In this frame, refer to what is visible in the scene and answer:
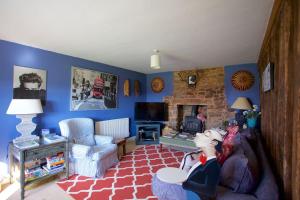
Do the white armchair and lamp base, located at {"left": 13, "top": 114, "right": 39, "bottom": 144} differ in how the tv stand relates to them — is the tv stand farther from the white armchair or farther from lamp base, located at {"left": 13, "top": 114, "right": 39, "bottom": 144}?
lamp base, located at {"left": 13, "top": 114, "right": 39, "bottom": 144}

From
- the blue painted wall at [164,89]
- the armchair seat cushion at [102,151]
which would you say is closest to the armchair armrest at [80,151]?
the armchair seat cushion at [102,151]

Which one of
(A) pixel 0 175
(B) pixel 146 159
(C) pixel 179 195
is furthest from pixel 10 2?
(B) pixel 146 159

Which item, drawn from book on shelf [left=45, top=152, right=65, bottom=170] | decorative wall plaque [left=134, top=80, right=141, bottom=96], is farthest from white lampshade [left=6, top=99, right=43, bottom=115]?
decorative wall plaque [left=134, top=80, right=141, bottom=96]

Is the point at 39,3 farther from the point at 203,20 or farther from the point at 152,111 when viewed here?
the point at 152,111

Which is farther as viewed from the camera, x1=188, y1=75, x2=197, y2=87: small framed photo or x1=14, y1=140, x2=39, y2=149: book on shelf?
x1=188, y1=75, x2=197, y2=87: small framed photo

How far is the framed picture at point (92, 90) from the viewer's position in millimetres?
3408

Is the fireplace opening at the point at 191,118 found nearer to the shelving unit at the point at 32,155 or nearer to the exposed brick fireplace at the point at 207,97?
the exposed brick fireplace at the point at 207,97

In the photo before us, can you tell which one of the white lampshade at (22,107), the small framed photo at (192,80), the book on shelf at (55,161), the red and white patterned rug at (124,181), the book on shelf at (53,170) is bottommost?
the red and white patterned rug at (124,181)

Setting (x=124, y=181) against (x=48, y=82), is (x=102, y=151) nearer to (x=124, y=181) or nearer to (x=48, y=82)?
(x=124, y=181)

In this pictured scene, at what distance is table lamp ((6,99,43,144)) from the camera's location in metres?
2.24

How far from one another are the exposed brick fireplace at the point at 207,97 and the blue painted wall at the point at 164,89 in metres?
0.13

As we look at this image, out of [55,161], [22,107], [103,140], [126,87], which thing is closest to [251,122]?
[103,140]

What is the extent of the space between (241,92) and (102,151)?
3.52m

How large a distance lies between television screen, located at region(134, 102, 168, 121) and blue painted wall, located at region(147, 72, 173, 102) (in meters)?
0.42
